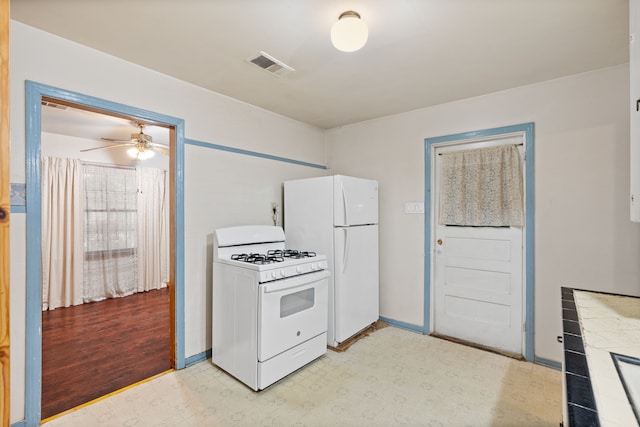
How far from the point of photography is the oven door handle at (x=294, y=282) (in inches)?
87.7

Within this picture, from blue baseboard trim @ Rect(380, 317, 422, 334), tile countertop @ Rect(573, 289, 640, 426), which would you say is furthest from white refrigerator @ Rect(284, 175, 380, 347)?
tile countertop @ Rect(573, 289, 640, 426)

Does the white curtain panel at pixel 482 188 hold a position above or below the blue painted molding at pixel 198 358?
above

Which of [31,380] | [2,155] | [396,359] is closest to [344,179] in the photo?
[396,359]

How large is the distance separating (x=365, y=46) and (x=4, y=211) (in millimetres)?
2071

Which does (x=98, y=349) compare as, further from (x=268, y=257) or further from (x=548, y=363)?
(x=548, y=363)

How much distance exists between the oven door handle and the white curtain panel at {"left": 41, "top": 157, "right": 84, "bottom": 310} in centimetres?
387

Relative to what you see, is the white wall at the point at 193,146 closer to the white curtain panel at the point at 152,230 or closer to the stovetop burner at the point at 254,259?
the stovetop burner at the point at 254,259

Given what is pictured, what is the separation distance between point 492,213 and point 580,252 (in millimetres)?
735

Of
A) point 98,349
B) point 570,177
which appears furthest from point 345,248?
point 98,349

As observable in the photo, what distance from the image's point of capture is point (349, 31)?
1646mm

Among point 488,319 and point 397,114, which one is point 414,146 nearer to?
point 397,114

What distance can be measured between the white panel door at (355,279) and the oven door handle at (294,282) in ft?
0.99

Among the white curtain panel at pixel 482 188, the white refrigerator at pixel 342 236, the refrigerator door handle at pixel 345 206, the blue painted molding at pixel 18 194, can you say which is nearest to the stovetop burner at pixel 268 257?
the white refrigerator at pixel 342 236

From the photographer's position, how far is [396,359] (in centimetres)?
273
